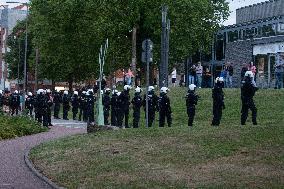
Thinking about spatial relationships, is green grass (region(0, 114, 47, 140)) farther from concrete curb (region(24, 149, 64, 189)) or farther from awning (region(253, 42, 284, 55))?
awning (region(253, 42, 284, 55))

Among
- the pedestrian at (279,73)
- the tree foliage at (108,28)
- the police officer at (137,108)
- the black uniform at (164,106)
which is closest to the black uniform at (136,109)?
the police officer at (137,108)

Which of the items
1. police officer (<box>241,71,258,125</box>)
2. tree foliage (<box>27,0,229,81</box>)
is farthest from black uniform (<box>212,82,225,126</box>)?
tree foliage (<box>27,0,229,81</box>)

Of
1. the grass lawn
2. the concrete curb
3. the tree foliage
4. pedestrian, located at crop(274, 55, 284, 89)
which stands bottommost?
the concrete curb

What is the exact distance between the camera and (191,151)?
16.1m

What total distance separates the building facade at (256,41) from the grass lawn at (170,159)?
2294cm

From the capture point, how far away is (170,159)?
15539 mm

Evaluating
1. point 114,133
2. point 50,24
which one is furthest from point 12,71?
point 114,133

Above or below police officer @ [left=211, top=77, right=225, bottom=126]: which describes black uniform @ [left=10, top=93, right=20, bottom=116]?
below

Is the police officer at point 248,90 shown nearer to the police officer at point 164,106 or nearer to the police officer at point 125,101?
the police officer at point 164,106

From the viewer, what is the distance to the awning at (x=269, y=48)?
4706cm

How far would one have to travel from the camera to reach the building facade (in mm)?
48031

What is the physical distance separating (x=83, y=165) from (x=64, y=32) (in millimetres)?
52321

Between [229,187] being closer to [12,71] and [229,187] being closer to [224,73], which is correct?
[224,73]

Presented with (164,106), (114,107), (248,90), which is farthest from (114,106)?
(248,90)
